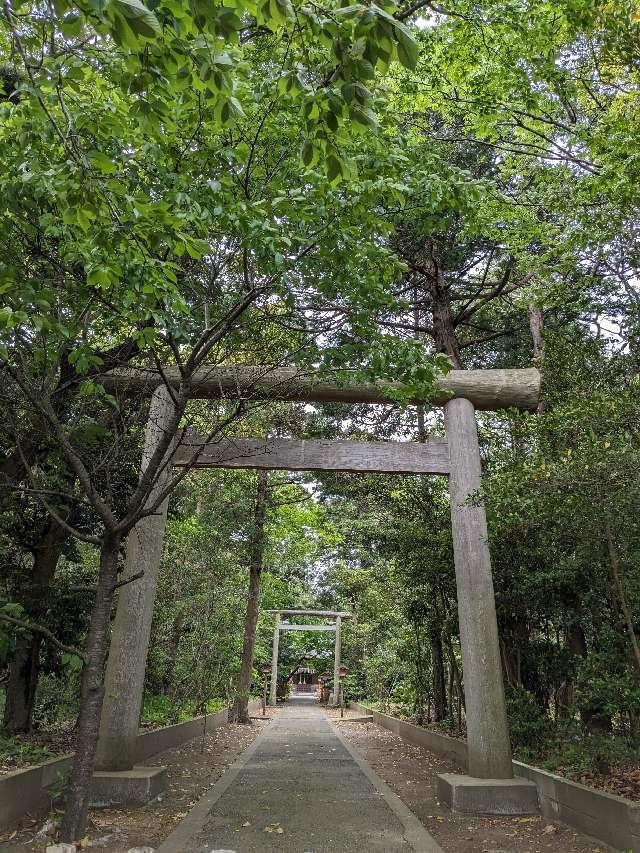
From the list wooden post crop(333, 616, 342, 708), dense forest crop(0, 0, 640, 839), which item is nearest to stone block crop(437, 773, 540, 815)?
dense forest crop(0, 0, 640, 839)

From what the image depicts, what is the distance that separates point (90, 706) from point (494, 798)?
11.4 feet

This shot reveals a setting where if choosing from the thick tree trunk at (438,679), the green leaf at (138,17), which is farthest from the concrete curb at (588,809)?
the green leaf at (138,17)

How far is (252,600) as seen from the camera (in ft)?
41.8

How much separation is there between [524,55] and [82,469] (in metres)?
4.95

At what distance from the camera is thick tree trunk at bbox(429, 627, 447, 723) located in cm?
909

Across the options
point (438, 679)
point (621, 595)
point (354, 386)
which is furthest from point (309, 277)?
point (438, 679)

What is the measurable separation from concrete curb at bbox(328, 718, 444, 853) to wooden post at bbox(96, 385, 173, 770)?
2.46 meters

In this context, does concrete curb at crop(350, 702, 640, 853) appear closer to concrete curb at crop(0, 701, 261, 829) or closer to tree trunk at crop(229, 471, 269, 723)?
concrete curb at crop(0, 701, 261, 829)

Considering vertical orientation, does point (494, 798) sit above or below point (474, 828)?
above

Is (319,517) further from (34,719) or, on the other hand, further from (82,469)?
(82,469)

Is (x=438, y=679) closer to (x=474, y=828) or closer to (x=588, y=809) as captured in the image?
(x=474, y=828)

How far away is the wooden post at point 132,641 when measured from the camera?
5332 mm

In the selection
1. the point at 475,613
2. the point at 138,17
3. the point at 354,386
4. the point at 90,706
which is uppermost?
the point at 354,386

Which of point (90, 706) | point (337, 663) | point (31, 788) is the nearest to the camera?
point (90, 706)
